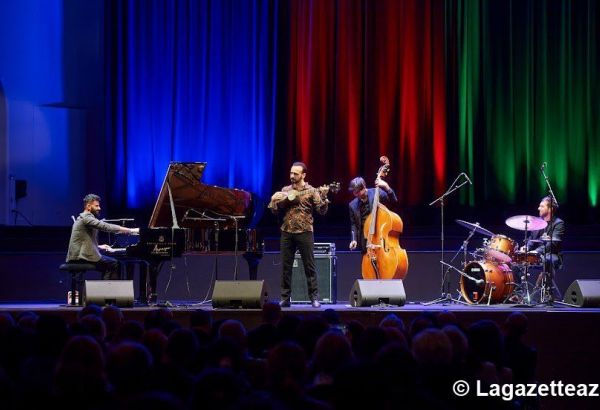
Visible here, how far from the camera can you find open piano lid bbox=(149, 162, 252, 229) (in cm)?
1072

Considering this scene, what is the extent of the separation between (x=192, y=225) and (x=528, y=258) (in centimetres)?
429

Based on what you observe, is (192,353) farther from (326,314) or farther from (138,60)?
(138,60)

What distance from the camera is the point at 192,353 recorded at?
499cm

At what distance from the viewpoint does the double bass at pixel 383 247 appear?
11.2m

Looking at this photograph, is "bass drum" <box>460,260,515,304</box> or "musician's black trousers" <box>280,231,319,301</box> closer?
"musician's black trousers" <box>280,231,319,301</box>

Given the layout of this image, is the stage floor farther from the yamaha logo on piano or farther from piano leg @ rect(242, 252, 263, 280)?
piano leg @ rect(242, 252, 263, 280)

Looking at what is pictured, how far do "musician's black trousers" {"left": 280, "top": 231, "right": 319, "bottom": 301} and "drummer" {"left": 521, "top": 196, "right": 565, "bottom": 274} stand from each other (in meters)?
2.86

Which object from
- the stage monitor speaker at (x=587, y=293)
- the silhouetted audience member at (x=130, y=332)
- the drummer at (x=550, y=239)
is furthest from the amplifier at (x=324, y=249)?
the silhouetted audience member at (x=130, y=332)

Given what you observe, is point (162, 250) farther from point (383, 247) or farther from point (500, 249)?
point (500, 249)

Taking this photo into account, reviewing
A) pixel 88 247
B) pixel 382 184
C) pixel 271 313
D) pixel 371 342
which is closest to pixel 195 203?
pixel 88 247

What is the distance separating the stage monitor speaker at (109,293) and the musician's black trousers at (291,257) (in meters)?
1.81

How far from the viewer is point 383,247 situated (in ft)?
36.8

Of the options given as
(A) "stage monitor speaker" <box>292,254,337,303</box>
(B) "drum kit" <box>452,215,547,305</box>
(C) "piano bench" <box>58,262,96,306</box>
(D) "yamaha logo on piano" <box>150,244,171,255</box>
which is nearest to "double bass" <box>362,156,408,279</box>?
(B) "drum kit" <box>452,215,547,305</box>

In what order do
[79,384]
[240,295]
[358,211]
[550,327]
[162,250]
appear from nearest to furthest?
[79,384] < [550,327] < [240,295] < [162,250] < [358,211]
